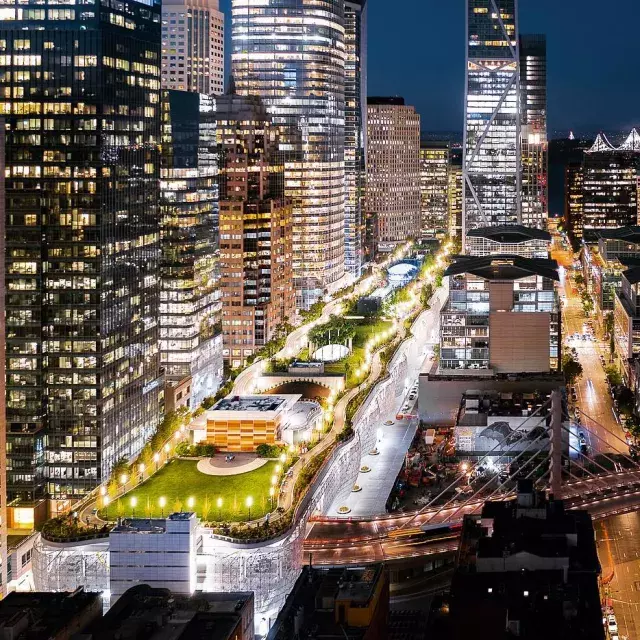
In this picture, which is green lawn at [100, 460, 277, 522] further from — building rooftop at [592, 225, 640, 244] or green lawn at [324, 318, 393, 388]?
building rooftop at [592, 225, 640, 244]

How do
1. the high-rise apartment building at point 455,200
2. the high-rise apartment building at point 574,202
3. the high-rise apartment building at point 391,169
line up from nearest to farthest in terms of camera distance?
the high-rise apartment building at point 391,169
the high-rise apartment building at point 574,202
the high-rise apartment building at point 455,200

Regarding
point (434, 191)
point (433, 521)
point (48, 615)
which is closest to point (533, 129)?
point (434, 191)

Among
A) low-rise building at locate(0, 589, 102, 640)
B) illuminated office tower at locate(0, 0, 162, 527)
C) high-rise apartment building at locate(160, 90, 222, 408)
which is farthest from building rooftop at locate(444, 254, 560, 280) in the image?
low-rise building at locate(0, 589, 102, 640)

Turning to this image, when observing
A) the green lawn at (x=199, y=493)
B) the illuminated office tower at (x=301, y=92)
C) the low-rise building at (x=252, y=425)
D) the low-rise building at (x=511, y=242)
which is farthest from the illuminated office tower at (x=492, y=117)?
the green lawn at (x=199, y=493)

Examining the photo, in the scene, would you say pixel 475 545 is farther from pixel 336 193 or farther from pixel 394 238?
pixel 394 238

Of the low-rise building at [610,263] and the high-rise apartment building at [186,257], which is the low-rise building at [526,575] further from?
the low-rise building at [610,263]

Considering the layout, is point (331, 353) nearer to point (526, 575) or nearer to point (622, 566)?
point (622, 566)
